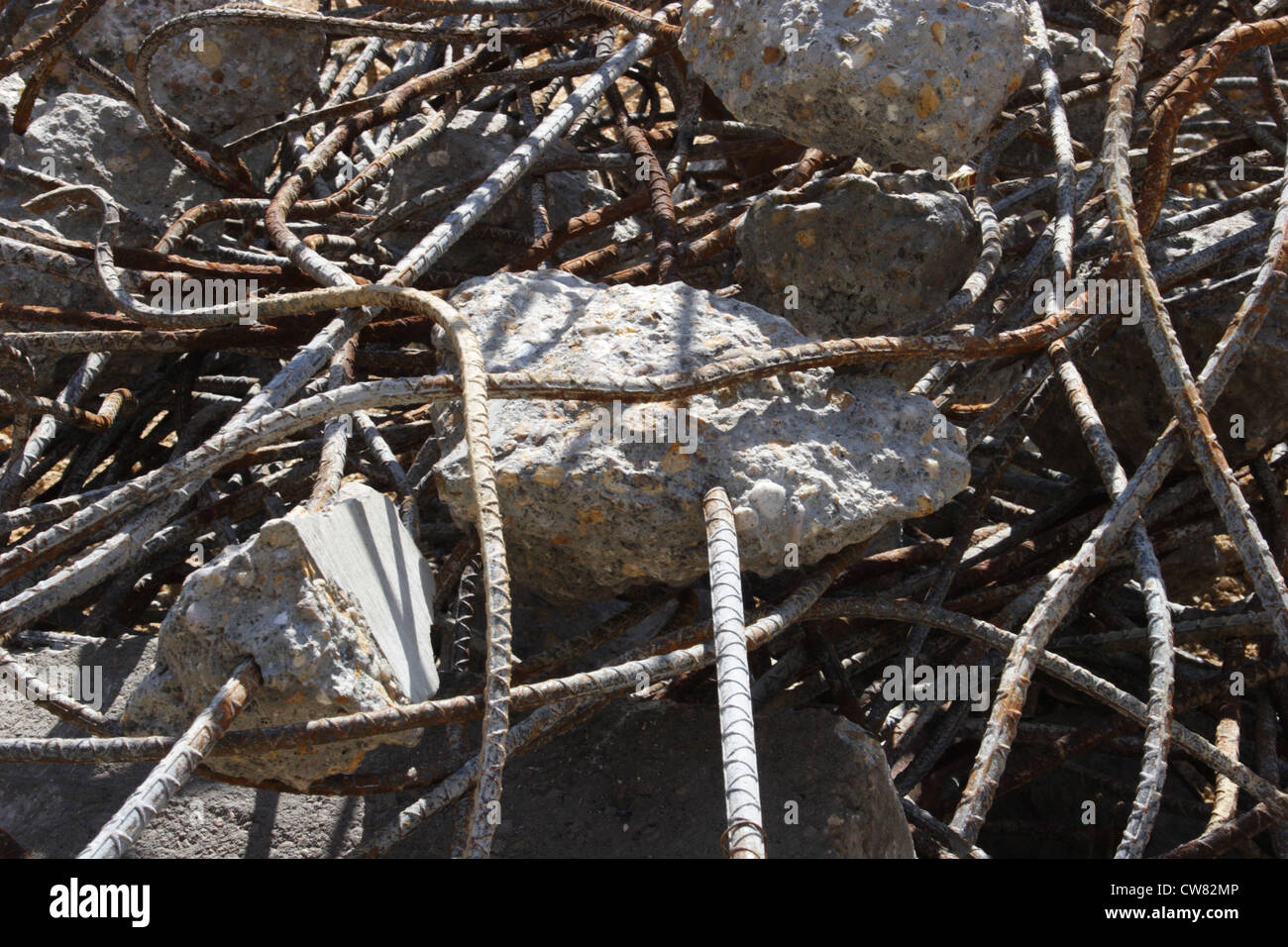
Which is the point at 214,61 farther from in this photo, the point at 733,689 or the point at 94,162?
the point at 733,689

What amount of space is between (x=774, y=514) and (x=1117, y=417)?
1204mm

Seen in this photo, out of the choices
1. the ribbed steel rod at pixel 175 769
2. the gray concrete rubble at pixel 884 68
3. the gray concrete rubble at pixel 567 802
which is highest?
the gray concrete rubble at pixel 884 68

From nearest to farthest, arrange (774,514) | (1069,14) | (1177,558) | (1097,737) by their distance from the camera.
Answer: (774,514) → (1097,737) → (1177,558) → (1069,14)

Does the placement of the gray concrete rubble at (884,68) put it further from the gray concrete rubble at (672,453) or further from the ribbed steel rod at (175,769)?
the ribbed steel rod at (175,769)

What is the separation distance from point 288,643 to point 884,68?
4.71ft

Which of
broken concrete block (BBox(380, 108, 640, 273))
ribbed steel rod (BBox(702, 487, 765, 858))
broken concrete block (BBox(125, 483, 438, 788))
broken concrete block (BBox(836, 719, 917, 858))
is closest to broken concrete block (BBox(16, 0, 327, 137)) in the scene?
broken concrete block (BBox(380, 108, 640, 273))

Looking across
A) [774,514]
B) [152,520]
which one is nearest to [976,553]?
[774,514]

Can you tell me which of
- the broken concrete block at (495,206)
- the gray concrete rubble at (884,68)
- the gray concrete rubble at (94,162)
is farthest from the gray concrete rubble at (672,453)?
the gray concrete rubble at (94,162)

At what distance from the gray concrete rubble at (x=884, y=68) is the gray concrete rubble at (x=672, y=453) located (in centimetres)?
44

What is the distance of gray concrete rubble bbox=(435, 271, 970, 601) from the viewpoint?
1662 millimetres

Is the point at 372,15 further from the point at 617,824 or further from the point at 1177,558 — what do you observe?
the point at 1177,558

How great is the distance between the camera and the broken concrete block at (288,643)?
1442 millimetres

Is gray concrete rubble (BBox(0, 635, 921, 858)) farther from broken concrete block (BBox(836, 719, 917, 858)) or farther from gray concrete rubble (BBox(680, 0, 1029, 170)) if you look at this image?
gray concrete rubble (BBox(680, 0, 1029, 170))
